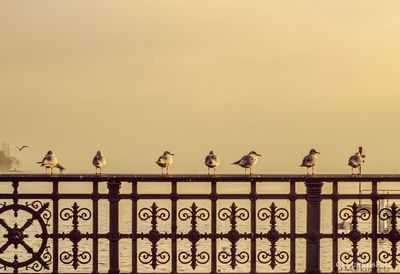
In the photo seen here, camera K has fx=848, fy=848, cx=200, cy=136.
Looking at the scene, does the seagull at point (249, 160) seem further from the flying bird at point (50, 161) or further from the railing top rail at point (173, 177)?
the flying bird at point (50, 161)

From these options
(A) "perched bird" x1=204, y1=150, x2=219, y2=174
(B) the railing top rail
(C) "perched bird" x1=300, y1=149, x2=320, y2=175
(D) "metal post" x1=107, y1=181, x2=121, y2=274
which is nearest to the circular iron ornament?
(B) the railing top rail

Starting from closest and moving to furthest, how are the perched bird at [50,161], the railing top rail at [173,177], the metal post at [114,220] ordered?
the railing top rail at [173,177]
the metal post at [114,220]
the perched bird at [50,161]

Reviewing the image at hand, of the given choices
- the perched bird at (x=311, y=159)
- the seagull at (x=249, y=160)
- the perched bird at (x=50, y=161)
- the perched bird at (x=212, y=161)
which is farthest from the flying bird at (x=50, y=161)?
the perched bird at (x=311, y=159)

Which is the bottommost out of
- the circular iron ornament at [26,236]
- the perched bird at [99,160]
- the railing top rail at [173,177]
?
the circular iron ornament at [26,236]

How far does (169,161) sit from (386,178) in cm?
403

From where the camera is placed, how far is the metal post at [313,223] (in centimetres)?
1328

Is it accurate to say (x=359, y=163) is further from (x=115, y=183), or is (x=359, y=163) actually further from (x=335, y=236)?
(x=115, y=183)

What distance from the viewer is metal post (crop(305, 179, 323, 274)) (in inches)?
523

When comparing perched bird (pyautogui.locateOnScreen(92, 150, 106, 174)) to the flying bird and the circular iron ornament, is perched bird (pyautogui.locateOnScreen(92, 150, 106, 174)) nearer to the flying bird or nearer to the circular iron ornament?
the flying bird

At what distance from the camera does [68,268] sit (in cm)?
3956

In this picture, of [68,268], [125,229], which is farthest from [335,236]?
[125,229]

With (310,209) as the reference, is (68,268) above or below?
below

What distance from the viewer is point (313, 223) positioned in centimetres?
1334

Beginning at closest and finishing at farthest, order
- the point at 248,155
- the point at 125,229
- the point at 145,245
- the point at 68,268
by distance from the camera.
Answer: the point at 248,155 < the point at 68,268 < the point at 145,245 < the point at 125,229
